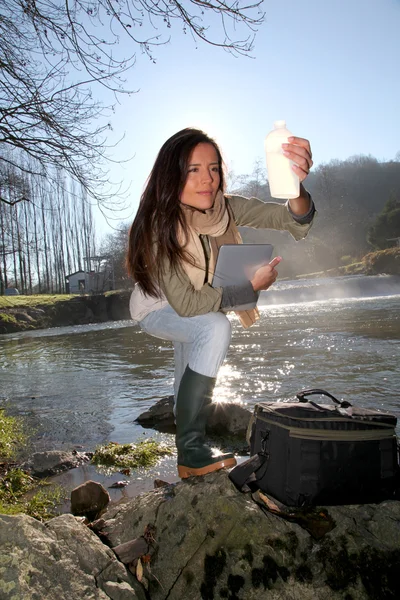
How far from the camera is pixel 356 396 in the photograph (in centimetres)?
491

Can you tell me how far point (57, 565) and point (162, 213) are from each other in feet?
4.75

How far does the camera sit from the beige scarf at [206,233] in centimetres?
212

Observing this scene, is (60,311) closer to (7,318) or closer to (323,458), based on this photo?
(7,318)

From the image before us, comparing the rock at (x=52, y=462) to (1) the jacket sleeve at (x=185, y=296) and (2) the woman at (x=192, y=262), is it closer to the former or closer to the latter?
(2) the woman at (x=192, y=262)

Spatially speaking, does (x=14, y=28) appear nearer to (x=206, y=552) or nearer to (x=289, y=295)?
(x=206, y=552)

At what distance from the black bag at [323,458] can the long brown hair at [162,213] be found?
842mm

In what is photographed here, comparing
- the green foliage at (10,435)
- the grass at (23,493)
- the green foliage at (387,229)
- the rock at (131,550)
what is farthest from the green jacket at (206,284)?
the green foliage at (387,229)

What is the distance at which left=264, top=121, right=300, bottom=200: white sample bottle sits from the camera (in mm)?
1909

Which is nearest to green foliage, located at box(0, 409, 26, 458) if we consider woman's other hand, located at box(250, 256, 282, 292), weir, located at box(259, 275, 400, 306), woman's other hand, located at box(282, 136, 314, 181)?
woman's other hand, located at box(250, 256, 282, 292)

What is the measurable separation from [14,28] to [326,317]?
39.4 ft

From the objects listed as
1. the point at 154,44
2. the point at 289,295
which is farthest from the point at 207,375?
the point at 289,295

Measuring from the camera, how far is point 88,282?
38781 mm

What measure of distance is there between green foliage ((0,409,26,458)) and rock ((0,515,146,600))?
7.87 feet

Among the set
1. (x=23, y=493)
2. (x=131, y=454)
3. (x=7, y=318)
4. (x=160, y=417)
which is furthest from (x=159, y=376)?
(x=7, y=318)
